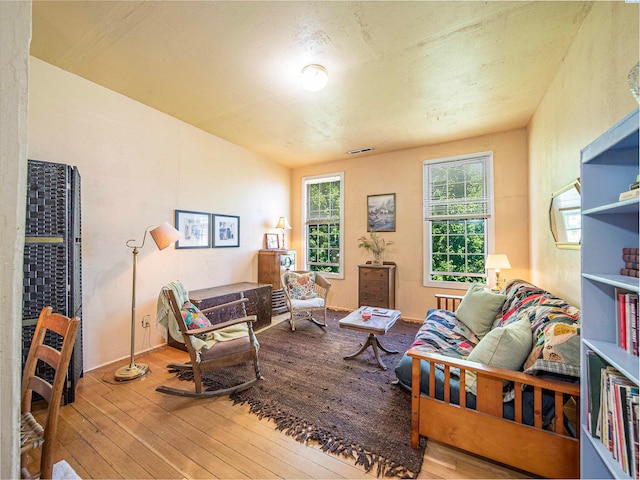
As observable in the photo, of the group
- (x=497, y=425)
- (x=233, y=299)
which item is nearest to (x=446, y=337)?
(x=497, y=425)

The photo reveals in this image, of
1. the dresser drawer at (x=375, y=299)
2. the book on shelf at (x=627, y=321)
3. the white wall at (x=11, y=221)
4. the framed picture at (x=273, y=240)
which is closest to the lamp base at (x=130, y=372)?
the white wall at (x=11, y=221)

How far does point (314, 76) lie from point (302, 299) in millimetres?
3043

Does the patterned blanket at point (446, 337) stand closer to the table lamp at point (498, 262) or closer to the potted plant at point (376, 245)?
the table lamp at point (498, 262)

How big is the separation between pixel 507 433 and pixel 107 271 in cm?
363

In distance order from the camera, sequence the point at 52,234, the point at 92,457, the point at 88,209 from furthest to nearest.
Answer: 1. the point at 88,209
2. the point at 52,234
3. the point at 92,457

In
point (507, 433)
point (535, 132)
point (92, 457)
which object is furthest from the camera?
point (535, 132)

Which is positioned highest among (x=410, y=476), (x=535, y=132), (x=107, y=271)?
(x=535, y=132)

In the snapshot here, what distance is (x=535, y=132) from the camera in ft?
10.5

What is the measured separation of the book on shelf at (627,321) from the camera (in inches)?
41.9

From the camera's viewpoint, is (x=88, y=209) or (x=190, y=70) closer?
(x=190, y=70)

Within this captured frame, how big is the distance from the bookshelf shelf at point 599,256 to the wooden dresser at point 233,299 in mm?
3171

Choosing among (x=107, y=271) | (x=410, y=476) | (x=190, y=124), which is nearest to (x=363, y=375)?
(x=410, y=476)

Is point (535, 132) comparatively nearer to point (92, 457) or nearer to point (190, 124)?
point (190, 124)

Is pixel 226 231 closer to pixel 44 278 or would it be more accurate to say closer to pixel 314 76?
pixel 44 278
